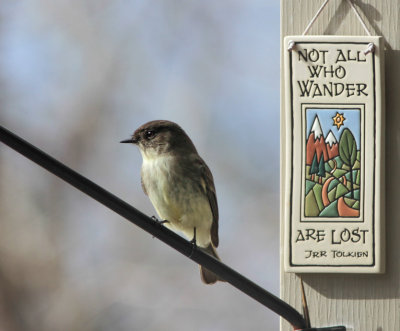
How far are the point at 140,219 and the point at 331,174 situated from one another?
1.49 feet

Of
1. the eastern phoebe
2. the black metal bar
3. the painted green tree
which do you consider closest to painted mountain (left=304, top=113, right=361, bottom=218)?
the painted green tree

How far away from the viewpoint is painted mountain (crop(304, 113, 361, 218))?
1.67 m

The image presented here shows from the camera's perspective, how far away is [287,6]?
5.61 ft

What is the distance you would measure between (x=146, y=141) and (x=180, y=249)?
0.90 metres

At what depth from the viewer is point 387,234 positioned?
1.70 metres

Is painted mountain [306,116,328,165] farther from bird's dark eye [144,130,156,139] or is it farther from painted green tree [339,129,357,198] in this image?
bird's dark eye [144,130,156,139]

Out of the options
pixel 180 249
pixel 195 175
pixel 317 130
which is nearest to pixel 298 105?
pixel 317 130

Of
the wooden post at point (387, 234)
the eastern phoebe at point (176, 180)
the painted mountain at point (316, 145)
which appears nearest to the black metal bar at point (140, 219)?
the wooden post at point (387, 234)

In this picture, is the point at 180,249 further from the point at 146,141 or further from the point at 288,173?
the point at 146,141

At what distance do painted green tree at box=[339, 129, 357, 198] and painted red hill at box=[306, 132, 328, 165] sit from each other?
0.03 metres

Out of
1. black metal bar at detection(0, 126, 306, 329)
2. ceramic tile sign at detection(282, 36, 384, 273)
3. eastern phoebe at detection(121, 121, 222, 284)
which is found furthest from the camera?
eastern phoebe at detection(121, 121, 222, 284)

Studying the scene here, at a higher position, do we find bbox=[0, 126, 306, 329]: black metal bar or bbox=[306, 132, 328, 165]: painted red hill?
bbox=[306, 132, 328, 165]: painted red hill

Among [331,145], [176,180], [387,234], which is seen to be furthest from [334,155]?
[176,180]

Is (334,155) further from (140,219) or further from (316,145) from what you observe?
(140,219)
